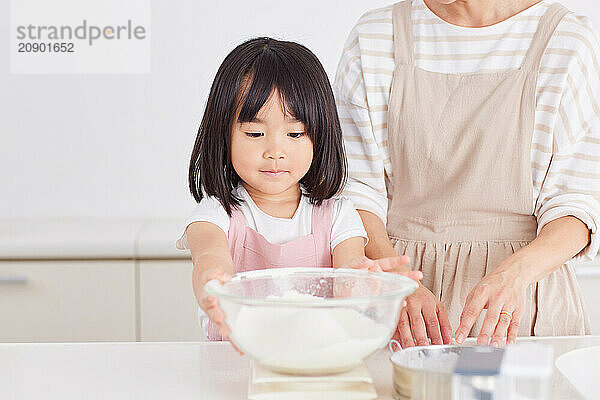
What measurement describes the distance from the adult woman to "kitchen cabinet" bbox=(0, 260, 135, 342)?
1.13 metres

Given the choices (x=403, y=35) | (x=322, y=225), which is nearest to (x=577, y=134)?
(x=403, y=35)

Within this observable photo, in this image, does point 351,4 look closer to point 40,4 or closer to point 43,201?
point 40,4

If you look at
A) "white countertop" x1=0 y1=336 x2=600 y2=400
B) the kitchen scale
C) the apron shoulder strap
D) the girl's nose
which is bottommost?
"white countertop" x1=0 y1=336 x2=600 y2=400

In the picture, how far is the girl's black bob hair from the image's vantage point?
1.19m

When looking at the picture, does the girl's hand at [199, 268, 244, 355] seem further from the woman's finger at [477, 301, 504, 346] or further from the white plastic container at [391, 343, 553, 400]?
the woman's finger at [477, 301, 504, 346]

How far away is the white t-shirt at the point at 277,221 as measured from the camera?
4.03 ft

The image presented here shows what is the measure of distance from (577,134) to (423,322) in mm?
424

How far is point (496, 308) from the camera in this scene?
1.06 m

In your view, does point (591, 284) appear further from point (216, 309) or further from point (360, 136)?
point (216, 309)

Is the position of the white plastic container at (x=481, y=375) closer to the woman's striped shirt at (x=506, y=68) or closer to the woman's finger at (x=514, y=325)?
the woman's finger at (x=514, y=325)

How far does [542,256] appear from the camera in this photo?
116cm

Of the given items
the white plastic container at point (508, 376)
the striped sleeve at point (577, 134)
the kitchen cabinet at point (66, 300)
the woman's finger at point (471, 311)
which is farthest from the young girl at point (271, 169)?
the kitchen cabinet at point (66, 300)

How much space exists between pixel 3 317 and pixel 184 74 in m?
0.91

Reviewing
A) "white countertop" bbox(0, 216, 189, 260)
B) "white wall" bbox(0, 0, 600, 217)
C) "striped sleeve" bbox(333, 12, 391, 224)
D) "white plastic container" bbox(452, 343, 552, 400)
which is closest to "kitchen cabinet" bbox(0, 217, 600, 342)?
"white countertop" bbox(0, 216, 189, 260)
